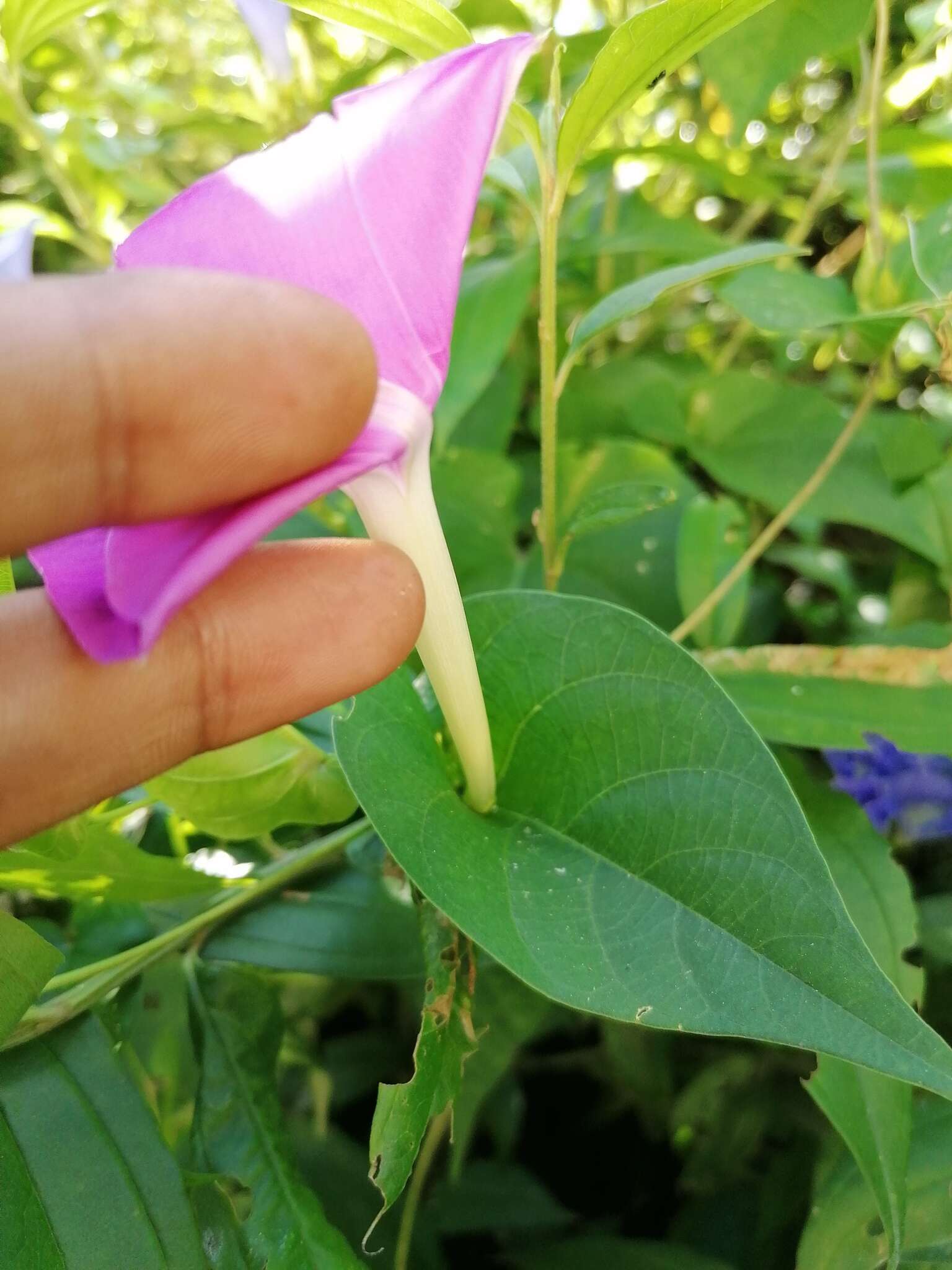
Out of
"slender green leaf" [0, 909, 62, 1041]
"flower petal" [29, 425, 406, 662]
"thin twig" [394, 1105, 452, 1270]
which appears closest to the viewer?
"flower petal" [29, 425, 406, 662]

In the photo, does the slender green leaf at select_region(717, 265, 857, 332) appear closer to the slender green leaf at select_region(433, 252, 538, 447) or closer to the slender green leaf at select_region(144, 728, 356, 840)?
the slender green leaf at select_region(433, 252, 538, 447)

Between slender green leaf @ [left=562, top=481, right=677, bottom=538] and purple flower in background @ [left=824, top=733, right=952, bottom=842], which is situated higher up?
slender green leaf @ [left=562, top=481, right=677, bottom=538]

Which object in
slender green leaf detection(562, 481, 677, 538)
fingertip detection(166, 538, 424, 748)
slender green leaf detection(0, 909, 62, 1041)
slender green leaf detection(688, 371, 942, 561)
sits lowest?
slender green leaf detection(0, 909, 62, 1041)

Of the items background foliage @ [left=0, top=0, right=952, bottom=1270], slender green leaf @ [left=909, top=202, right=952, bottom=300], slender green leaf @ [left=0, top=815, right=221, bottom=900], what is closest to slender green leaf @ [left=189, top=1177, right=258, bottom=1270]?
background foliage @ [left=0, top=0, right=952, bottom=1270]

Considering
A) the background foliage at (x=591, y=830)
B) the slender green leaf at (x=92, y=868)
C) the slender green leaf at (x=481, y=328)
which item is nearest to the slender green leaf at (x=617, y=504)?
the background foliage at (x=591, y=830)

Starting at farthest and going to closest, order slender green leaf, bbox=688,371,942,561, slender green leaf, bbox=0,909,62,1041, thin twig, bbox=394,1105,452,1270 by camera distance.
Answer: slender green leaf, bbox=688,371,942,561
thin twig, bbox=394,1105,452,1270
slender green leaf, bbox=0,909,62,1041

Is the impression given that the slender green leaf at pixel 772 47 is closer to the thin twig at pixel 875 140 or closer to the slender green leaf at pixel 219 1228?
the thin twig at pixel 875 140

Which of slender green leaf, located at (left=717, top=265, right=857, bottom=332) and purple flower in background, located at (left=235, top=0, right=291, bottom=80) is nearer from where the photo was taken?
slender green leaf, located at (left=717, top=265, right=857, bottom=332)
